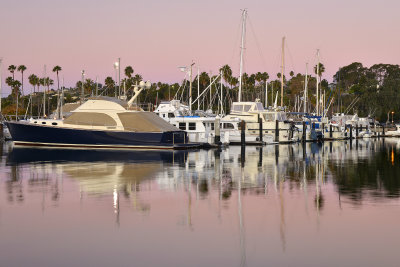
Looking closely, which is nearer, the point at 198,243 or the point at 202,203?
the point at 198,243

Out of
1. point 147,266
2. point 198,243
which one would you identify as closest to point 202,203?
point 198,243

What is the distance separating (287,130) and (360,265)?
51.6 m

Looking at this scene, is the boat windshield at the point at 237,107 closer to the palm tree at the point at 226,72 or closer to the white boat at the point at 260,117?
the white boat at the point at 260,117

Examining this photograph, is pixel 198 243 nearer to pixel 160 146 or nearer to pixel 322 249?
pixel 322 249

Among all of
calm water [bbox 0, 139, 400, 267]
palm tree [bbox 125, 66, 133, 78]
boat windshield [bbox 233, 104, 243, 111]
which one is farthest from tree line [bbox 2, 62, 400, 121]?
calm water [bbox 0, 139, 400, 267]

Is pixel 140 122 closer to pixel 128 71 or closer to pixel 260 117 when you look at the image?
pixel 260 117

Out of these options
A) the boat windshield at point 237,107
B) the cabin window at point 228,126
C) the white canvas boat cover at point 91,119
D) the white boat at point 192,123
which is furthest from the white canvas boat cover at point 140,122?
the boat windshield at point 237,107

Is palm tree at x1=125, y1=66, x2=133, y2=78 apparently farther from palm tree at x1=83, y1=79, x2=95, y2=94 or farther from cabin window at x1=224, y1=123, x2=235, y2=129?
cabin window at x1=224, y1=123, x2=235, y2=129

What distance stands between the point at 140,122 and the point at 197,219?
3079 cm

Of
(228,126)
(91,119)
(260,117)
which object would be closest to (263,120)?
(260,117)

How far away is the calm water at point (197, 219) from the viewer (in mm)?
9938

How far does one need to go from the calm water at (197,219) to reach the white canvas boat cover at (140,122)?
1982 centimetres

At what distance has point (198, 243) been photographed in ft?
35.6

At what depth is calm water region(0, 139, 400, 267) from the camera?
994 centimetres
